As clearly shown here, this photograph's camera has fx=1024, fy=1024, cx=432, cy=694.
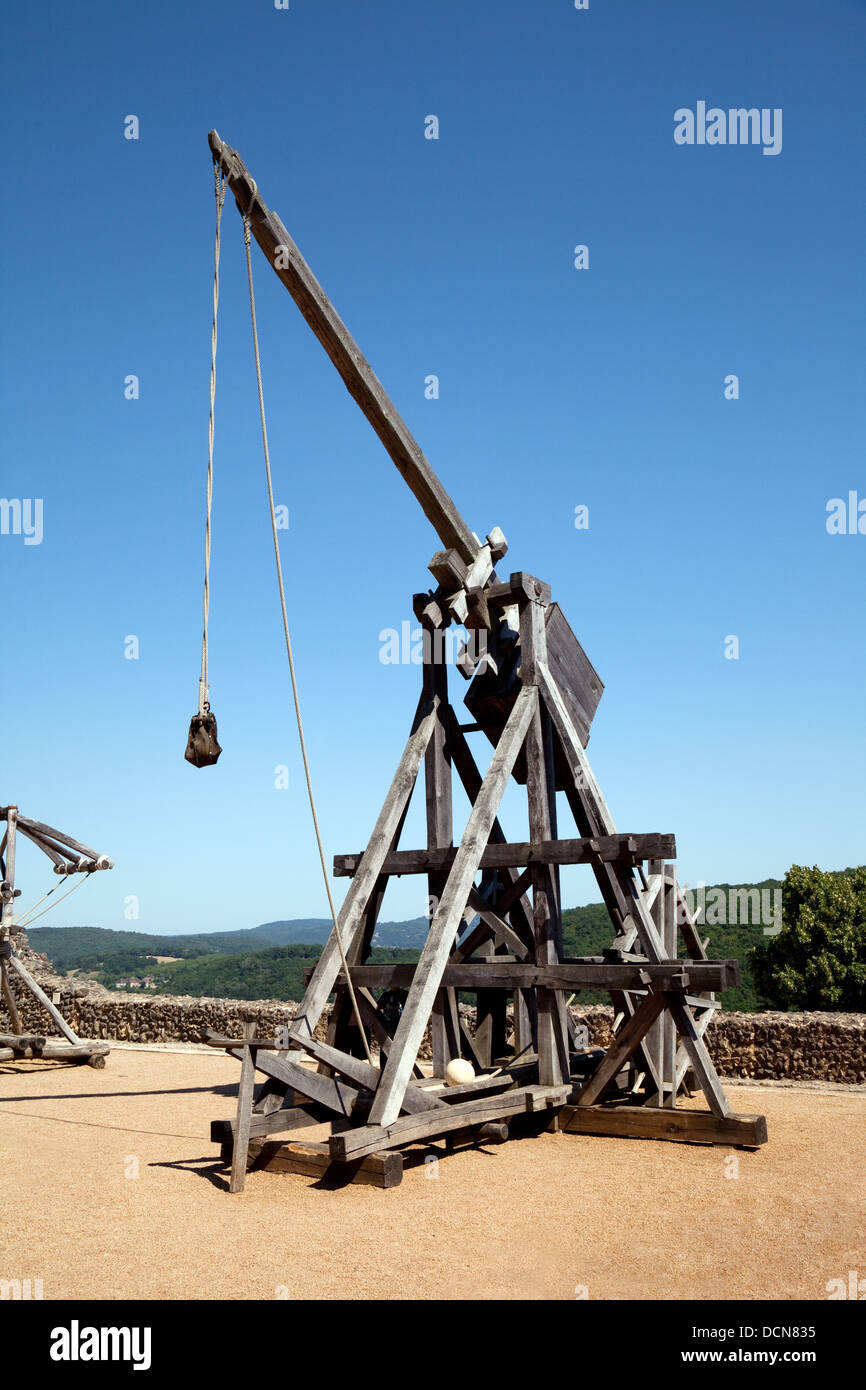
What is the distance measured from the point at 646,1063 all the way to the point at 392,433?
230 inches

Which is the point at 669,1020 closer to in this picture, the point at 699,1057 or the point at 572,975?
the point at 699,1057

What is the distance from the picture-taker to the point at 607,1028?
12594 millimetres

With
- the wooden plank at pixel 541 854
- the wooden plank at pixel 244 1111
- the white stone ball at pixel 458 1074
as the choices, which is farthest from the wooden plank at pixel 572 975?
the wooden plank at pixel 244 1111

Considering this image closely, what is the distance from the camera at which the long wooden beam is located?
7469mm

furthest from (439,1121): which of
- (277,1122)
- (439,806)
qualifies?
(439,806)

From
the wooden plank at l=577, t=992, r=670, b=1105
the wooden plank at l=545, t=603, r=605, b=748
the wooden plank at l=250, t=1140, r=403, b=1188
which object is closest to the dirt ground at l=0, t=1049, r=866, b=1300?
the wooden plank at l=250, t=1140, r=403, b=1188

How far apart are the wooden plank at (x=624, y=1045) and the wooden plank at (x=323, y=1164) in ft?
7.25

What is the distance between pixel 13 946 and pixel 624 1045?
28.5ft

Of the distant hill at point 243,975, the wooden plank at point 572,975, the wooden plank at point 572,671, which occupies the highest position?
the wooden plank at point 572,671

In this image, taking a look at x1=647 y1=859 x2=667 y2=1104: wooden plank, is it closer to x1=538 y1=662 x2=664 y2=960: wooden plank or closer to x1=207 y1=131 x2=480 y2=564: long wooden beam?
x1=538 y1=662 x2=664 y2=960: wooden plank

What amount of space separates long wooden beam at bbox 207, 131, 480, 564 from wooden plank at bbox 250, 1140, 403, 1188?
5.12 m

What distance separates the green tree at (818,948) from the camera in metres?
21.9

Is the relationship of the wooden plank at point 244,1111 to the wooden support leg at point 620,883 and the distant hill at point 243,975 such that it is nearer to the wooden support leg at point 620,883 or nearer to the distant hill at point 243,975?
the wooden support leg at point 620,883
